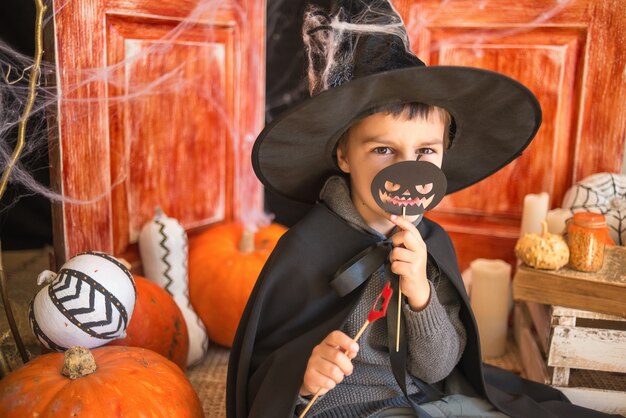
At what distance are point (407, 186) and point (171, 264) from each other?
1.11 m

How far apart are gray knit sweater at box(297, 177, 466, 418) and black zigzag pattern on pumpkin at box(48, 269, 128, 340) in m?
0.54

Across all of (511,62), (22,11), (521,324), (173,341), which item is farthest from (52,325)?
(511,62)

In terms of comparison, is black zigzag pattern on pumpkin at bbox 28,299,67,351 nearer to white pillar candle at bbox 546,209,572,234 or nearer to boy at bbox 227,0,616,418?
boy at bbox 227,0,616,418

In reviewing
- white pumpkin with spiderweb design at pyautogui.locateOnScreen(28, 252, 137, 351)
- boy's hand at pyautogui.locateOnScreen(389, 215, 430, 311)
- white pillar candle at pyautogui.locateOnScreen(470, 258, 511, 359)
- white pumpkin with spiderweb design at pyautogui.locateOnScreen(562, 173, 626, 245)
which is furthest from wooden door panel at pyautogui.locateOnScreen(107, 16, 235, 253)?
white pumpkin with spiderweb design at pyautogui.locateOnScreen(562, 173, 626, 245)

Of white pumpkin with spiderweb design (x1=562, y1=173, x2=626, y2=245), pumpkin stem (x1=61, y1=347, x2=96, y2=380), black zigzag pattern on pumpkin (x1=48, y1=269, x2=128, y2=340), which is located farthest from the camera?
white pumpkin with spiderweb design (x1=562, y1=173, x2=626, y2=245)

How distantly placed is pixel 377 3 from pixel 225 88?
4.32 ft

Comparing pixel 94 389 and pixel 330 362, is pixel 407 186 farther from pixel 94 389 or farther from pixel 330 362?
pixel 94 389

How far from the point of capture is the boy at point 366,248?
135 cm

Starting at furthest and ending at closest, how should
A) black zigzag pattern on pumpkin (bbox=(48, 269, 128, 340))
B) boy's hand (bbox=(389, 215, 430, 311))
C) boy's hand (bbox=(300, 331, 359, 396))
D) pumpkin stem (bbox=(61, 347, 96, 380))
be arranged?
black zigzag pattern on pumpkin (bbox=(48, 269, 128, 340)) < pumpkin stem (bbox=(61, 347, 96, 380)) < boy's hand (bbox=(389, 215, 430, 311)) < boy's hand (bbox=(300, 331, 359, 396))

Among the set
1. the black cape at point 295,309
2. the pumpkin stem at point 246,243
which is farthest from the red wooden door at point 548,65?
the black cape at point 295,309

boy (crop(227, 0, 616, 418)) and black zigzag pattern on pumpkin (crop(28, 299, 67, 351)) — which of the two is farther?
black zigzag pattern on pumpkin (crop(28, 299, 67, 351))

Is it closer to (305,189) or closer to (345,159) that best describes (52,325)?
(305,189)

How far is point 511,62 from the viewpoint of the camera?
2404 millimetres

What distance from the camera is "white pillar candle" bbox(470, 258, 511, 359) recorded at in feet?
7.62
